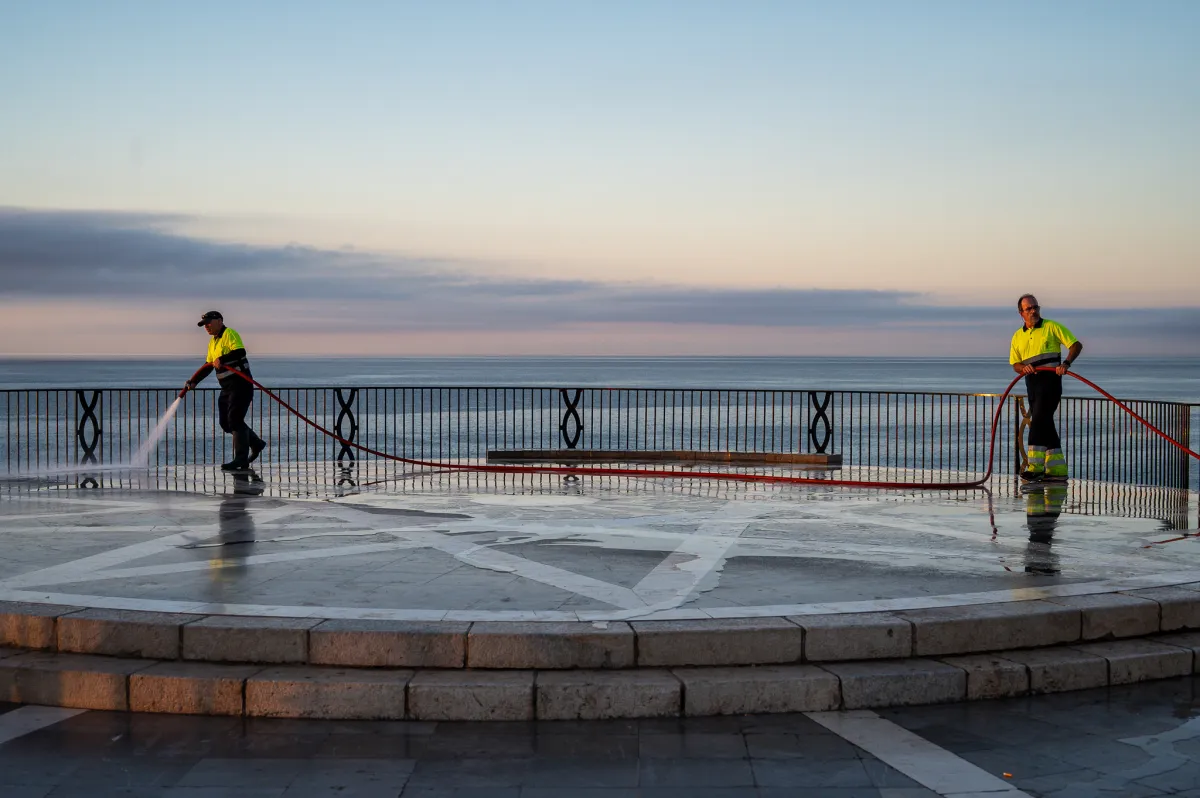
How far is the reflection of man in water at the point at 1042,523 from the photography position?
7.58 m

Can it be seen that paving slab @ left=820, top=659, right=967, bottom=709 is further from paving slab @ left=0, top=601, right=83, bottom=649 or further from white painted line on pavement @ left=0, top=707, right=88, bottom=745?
paving slab @ left=0, top=601, right=83, bottom=649

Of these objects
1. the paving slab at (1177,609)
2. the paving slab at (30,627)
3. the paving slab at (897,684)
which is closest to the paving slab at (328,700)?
the paving slab at (30,627)

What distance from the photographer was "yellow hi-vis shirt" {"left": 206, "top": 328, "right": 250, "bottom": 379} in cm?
1413

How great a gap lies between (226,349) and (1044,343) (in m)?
10.0

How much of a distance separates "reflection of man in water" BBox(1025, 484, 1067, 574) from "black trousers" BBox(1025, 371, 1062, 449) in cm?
55

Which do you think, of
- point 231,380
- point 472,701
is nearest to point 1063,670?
point 472,701

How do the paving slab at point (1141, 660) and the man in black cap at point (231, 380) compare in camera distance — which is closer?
the paving slab at point (1141, 660)

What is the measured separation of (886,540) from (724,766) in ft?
15.0

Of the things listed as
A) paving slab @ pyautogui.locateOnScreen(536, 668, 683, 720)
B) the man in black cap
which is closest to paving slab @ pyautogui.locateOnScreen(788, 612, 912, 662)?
paving slab @ pyautogui.locateOnScreen(536, 668, 683, 720)

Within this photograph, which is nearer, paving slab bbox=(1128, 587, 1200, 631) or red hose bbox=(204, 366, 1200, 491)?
paving slab bbox=(1128, 587, 1200, 631)

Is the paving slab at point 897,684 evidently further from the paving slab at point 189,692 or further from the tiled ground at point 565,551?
the paving slab at point 189,692

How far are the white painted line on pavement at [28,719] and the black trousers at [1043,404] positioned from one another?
1036 centimetres

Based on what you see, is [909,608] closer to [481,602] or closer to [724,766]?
[724,766]

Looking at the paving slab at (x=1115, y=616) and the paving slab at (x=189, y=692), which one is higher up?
the paving slab at (x=1115, y=616)
